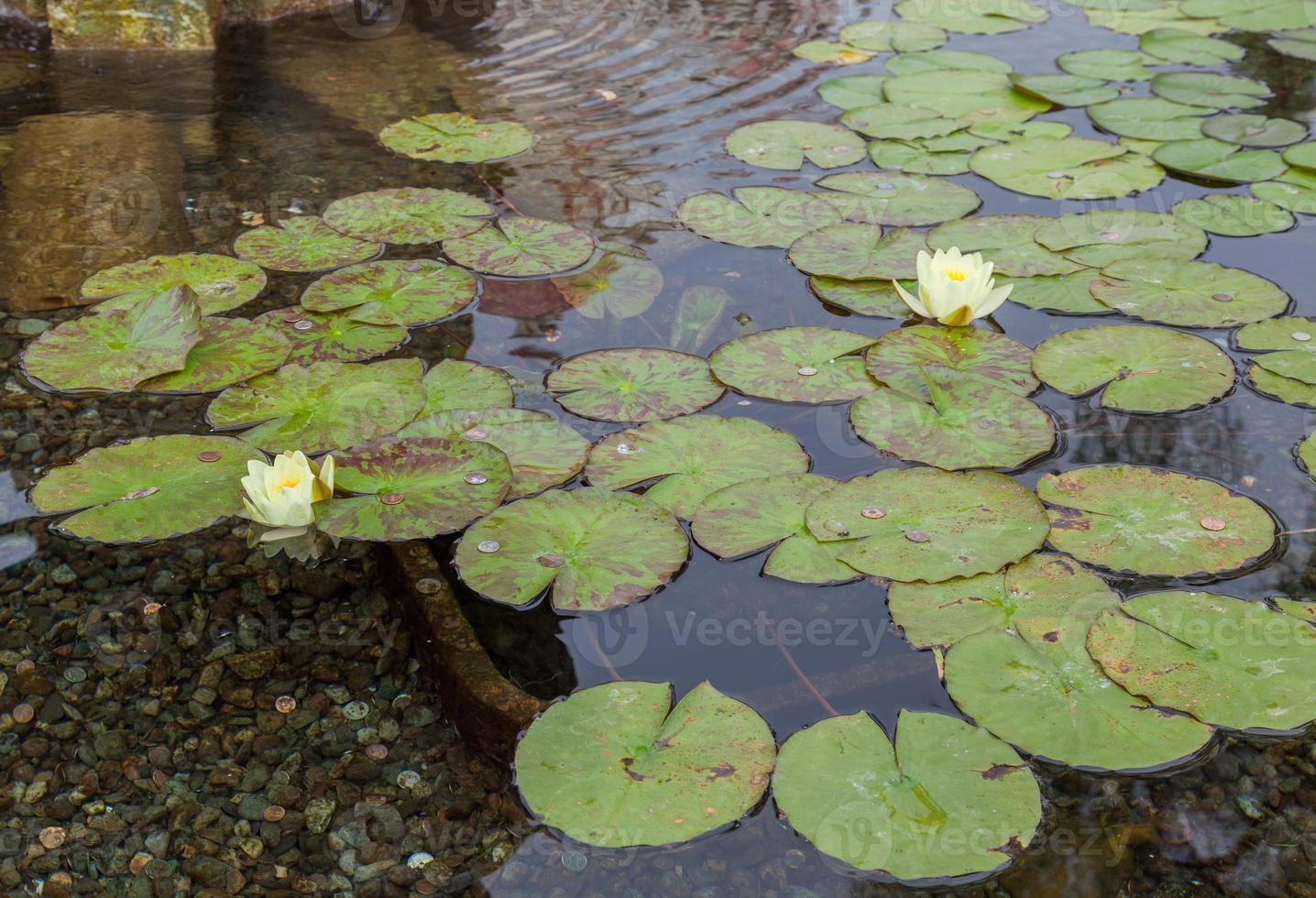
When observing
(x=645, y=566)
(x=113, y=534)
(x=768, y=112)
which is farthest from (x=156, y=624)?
(x=768, y=112)

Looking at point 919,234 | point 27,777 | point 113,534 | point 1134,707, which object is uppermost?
point 919,234

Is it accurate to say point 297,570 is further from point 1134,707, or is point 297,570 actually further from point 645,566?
point 1134,707

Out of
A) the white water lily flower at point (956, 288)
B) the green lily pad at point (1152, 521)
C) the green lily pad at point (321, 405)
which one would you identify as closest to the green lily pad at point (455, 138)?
the green lily pad at point (321, 405)

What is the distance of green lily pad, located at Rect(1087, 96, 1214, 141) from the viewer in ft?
12.0

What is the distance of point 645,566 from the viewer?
77.7 inches

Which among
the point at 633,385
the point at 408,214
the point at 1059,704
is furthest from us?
the point at 408,214

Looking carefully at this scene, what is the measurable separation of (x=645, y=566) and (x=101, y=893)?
1.01m

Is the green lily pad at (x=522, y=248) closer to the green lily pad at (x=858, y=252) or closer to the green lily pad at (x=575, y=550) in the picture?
the green lily pad at (x=858, y=252)

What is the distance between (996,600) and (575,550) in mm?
787

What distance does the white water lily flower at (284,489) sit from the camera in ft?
6.66

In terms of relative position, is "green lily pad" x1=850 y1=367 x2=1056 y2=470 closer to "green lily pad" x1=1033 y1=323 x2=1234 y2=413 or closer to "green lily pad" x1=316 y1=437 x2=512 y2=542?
"green lily pad" x1=1033 y1=323 x2=1234 y2=413

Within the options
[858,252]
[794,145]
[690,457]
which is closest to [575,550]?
[690,457]

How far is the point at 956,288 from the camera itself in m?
2.62

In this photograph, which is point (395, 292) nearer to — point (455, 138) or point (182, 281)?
point (182, 281)
